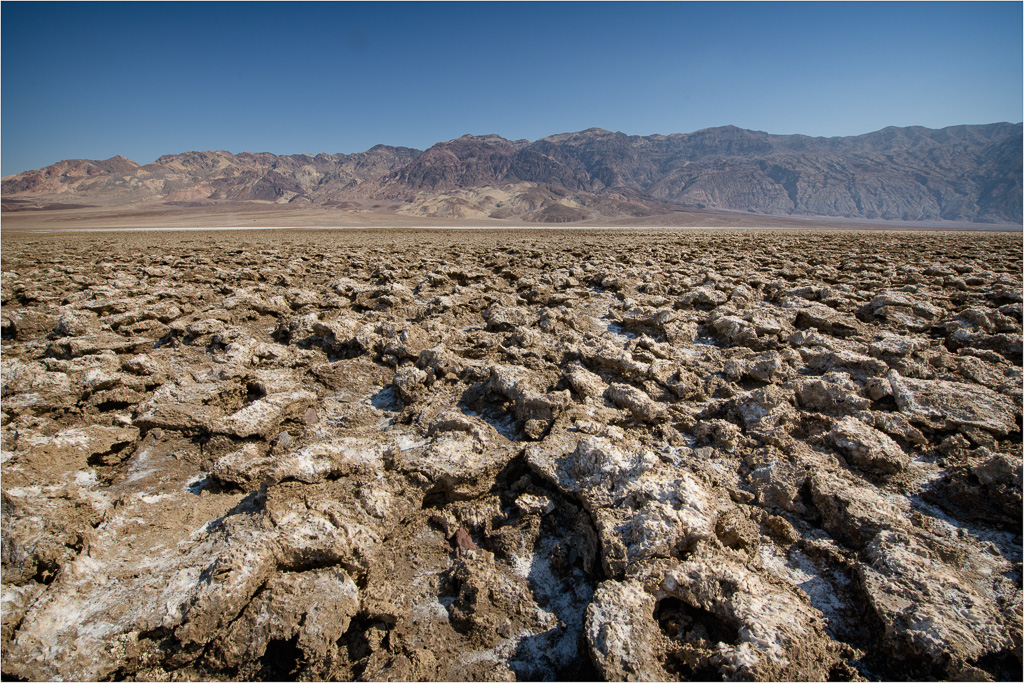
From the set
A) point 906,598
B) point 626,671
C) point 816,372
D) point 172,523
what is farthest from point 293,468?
point 816,372

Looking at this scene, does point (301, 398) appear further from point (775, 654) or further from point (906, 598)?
point (906, 598)

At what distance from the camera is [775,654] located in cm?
116

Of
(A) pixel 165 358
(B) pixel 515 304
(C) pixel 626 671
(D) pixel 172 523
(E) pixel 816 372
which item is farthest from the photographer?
A: (B) pixel 515 304

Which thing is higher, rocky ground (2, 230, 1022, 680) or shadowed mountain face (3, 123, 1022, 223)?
shadowed mountain face (3, 123, 1022, 223)

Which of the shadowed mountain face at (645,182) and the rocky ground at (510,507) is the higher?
the shadowed mountain face at (645,182)

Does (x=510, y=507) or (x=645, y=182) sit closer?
(x=510, y=507)

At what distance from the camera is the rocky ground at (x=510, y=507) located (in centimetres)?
123

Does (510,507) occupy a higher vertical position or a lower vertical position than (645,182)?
lower

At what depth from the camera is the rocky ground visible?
1.23 meters

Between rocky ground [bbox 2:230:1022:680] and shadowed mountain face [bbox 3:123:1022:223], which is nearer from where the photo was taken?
rocky ground [bbox 2:230:1022:680]

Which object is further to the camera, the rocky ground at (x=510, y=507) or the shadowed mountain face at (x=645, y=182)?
the shadowed mountain face at (x=645, y=182)

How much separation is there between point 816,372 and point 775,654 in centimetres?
243

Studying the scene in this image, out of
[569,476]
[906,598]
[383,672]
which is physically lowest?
[383,672]

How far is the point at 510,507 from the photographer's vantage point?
1.80 metres
